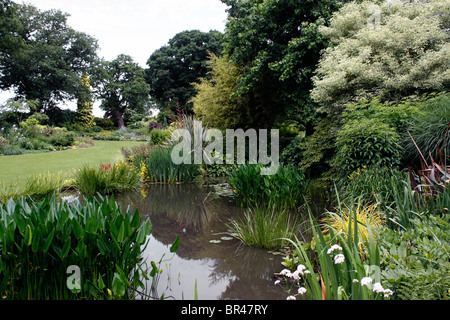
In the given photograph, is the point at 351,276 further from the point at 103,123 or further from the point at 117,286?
the point at 103,123

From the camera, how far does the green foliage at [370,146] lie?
4148mm

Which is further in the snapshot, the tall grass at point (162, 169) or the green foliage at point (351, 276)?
the tall grass at point (162, 169)

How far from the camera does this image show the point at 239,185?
5121 mm

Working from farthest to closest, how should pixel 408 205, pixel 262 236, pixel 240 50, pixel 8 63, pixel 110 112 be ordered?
pixel 110 112 → pixel 8 63 → pixel 240 50 → pixel 262 236 → pixel 408 205

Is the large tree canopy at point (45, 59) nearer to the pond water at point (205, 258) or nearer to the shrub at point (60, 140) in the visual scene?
the shrub at point (60, 140)

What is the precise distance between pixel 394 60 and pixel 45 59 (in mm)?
27983

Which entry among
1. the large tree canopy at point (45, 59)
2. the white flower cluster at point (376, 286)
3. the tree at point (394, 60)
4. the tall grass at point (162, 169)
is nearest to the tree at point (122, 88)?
the large tree canopy at point (45, 59)

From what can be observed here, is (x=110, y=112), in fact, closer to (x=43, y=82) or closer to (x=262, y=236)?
(x=43, y=82)

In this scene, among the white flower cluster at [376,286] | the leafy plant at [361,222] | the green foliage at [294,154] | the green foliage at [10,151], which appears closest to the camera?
the white flower cluster at [376,286]

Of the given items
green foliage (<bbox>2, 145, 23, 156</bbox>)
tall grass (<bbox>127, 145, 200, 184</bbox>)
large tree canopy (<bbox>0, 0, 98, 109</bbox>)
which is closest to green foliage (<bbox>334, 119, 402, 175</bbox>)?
tall grass (<bbox>127, 145, 200, 184</bbox>)

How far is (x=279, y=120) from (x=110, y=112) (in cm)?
2775

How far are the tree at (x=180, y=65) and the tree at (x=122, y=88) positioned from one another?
1.63 meters

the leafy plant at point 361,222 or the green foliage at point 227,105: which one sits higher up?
the green foliage at point 227,105

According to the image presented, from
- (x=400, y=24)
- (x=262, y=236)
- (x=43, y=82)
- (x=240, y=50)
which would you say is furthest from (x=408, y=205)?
(x=43, y=82)
